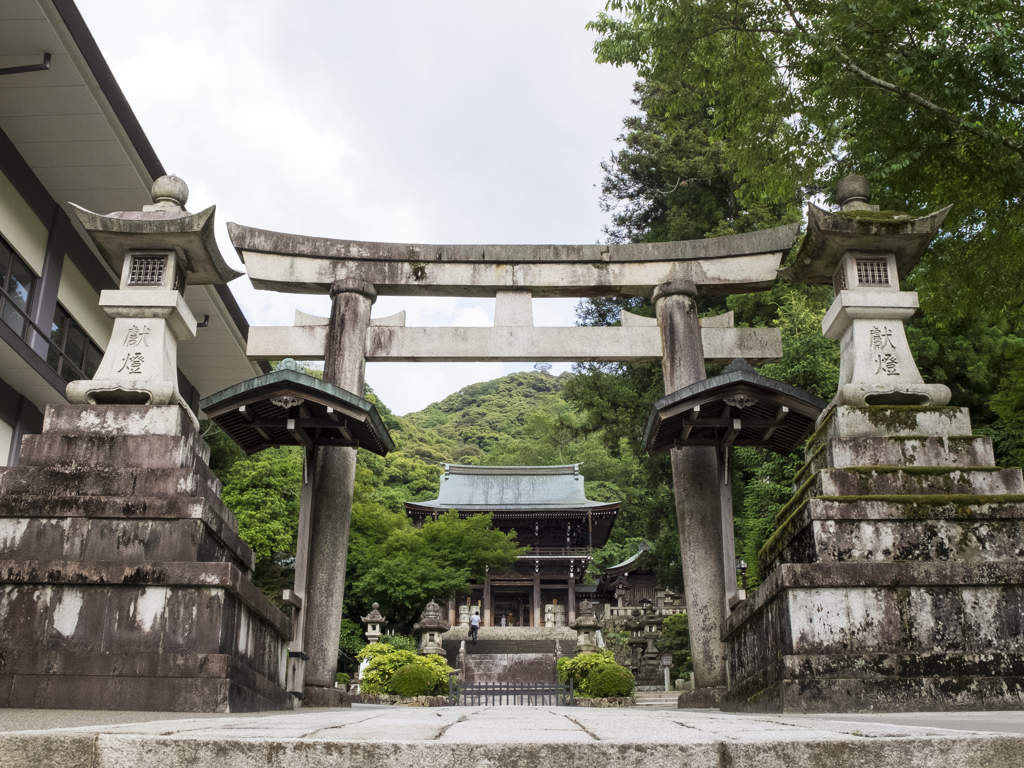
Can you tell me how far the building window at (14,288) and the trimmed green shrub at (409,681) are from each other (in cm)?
792

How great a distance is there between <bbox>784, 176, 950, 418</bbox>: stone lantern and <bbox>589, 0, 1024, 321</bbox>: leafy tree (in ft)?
2.52

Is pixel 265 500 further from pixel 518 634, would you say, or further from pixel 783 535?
pixel 783 535

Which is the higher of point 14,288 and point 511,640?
point 14,288

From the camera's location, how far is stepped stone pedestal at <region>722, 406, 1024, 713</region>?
18.2 feet

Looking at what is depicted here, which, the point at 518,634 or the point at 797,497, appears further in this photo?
the point at 518,634

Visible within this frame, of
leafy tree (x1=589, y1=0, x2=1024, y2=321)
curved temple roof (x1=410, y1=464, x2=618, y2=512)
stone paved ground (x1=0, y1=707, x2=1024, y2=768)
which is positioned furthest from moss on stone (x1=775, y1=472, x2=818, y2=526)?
curved temple roof (x1=410, y1=464, x2=618, y2=512)

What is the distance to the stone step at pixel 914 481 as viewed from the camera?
254 inches

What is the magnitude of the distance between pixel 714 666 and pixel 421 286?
6255 millimetres

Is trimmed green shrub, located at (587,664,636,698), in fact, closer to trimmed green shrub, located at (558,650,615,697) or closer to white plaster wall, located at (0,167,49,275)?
trimmed green shrub, located at (558,650,615,697)

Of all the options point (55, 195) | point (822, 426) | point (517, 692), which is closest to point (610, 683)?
point (517, 692)

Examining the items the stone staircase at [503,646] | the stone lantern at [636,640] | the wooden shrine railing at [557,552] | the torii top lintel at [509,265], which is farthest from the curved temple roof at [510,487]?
the torii top lintel at [509,265]

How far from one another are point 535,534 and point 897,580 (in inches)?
1130

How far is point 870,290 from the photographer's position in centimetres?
756

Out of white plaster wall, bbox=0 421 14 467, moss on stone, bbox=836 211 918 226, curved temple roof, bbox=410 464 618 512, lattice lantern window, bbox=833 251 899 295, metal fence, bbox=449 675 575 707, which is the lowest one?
metal fence, bbox=449 675 575 707
